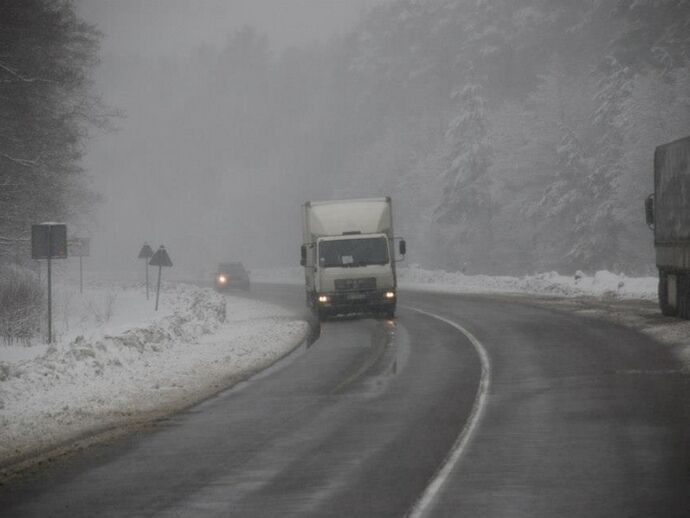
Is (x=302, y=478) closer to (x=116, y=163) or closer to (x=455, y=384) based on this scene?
(x=455, y=384)

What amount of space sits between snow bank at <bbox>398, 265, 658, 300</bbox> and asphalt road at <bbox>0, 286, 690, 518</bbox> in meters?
18.8

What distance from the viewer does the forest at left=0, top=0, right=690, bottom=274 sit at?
3619 cm

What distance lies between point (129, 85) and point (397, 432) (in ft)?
523

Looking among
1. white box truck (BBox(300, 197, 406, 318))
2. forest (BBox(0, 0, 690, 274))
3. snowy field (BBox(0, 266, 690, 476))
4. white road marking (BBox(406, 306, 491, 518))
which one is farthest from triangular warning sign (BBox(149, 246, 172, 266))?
white road marking (BBox(406, 306, 491, 518))

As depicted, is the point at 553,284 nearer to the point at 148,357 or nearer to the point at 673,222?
Result: the point at 673,222

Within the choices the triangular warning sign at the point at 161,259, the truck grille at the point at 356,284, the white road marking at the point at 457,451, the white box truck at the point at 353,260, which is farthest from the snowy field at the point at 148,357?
the white road marking at the point at 457,451

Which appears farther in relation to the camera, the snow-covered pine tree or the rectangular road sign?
the snow-covered pine tree

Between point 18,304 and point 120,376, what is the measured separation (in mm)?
16690

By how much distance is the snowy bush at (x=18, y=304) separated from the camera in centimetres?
2994

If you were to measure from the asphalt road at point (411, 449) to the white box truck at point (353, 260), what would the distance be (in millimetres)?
11254

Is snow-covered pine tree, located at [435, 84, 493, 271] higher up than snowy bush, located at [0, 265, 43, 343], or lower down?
higher up

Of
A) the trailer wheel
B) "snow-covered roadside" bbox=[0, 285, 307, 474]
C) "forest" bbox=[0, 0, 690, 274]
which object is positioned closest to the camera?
"snow-covered roadside" bbox=[0, 285, 307, 474]

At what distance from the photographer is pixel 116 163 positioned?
510 ft

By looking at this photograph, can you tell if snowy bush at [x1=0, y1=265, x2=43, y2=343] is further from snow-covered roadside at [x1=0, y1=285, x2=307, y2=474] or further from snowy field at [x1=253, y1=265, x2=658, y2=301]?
snowy field at [x1=253, y1=265, x2=658, y2=301]
